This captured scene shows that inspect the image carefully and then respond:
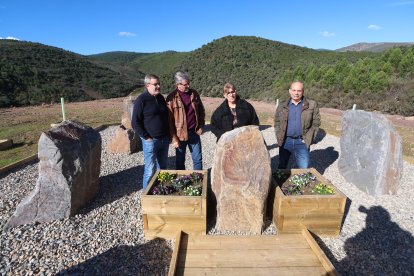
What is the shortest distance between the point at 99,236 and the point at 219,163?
1.97 meters

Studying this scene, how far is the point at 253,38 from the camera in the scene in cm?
4891

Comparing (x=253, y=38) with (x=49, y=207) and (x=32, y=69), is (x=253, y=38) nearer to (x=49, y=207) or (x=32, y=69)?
(x=32, y=69)

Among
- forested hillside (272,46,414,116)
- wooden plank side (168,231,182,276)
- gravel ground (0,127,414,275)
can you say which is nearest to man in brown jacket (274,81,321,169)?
gravel ground (0,127,414,275)

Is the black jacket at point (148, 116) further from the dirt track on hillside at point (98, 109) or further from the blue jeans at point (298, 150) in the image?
the dirt track on hillside at point (98, 109)

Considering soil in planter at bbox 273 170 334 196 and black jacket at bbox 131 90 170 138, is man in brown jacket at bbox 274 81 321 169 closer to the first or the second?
soil in planter at bbox 273 170 334 196

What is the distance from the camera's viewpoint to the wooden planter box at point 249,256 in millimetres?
2820

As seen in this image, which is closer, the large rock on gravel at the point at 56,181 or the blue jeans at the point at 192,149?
the large rock on gravel at the point at 56,181

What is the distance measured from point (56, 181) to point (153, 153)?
4.92 feet

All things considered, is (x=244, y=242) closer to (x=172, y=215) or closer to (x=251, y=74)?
(x=172, y=215)

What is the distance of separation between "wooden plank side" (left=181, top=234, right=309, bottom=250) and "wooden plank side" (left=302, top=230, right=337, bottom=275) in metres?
0.07

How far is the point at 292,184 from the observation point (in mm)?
4219

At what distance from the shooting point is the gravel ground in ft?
10.1

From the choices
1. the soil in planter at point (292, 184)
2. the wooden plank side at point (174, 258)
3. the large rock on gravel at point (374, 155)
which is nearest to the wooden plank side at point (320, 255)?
the soil in planter at point (292, 184)

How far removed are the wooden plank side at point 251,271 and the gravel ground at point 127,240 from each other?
1.35ft
